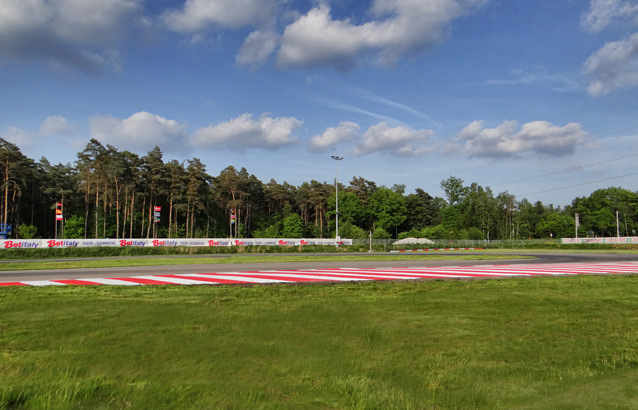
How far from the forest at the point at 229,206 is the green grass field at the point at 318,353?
46180 mm

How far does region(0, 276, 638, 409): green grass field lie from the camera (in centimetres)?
331

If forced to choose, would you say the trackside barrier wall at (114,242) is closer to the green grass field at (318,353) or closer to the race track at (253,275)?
the race track at (253,275)

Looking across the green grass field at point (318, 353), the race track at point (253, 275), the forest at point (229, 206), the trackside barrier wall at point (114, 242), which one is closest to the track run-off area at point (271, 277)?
the race track at point (253, 275)

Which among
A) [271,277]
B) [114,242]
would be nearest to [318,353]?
[271,277]

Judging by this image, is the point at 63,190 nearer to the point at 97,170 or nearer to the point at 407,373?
the point at 97,170

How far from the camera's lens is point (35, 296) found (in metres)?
8.77

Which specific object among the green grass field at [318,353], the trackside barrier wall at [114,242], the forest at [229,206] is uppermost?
the forest at [229,206]

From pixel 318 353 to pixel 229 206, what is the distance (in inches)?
3354

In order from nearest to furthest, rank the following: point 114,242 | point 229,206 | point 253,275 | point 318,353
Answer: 1. point 318,353
2. point 253,275
3. point 114,242
4. point 229,206

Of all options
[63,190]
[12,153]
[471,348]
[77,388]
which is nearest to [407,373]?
[471,348]

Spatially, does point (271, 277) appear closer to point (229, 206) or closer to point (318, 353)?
point (318, 353)

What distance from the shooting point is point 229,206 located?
→ 286ft

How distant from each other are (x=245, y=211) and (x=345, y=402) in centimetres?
9869

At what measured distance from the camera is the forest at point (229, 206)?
239 ft
